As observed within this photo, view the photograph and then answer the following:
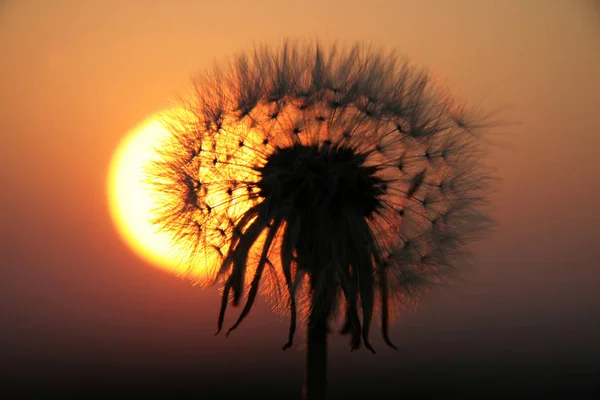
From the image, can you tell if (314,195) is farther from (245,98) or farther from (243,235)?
(245,98)

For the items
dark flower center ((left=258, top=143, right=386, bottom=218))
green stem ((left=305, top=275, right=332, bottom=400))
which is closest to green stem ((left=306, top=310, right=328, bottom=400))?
green stem ((left=305, top=275, right=332, bottom=400))

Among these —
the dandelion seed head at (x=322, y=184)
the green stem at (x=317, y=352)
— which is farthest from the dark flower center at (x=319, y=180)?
the green stem at (x=317, y=352)

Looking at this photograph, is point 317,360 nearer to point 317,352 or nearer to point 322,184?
point 317,352

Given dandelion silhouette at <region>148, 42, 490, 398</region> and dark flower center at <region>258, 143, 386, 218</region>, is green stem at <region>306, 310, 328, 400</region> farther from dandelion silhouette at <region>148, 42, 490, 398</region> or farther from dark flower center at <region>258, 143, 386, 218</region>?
dark flower center at <region>258, 143, 386, 218</region>

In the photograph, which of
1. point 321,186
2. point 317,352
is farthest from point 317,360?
point 321,186

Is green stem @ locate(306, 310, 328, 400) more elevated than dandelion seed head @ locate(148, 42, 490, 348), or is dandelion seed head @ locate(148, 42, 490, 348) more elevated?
dandelion seed head @ locate(148, 42, 490, 348)

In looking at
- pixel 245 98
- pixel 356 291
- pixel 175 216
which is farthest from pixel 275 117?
pixel 356 291
